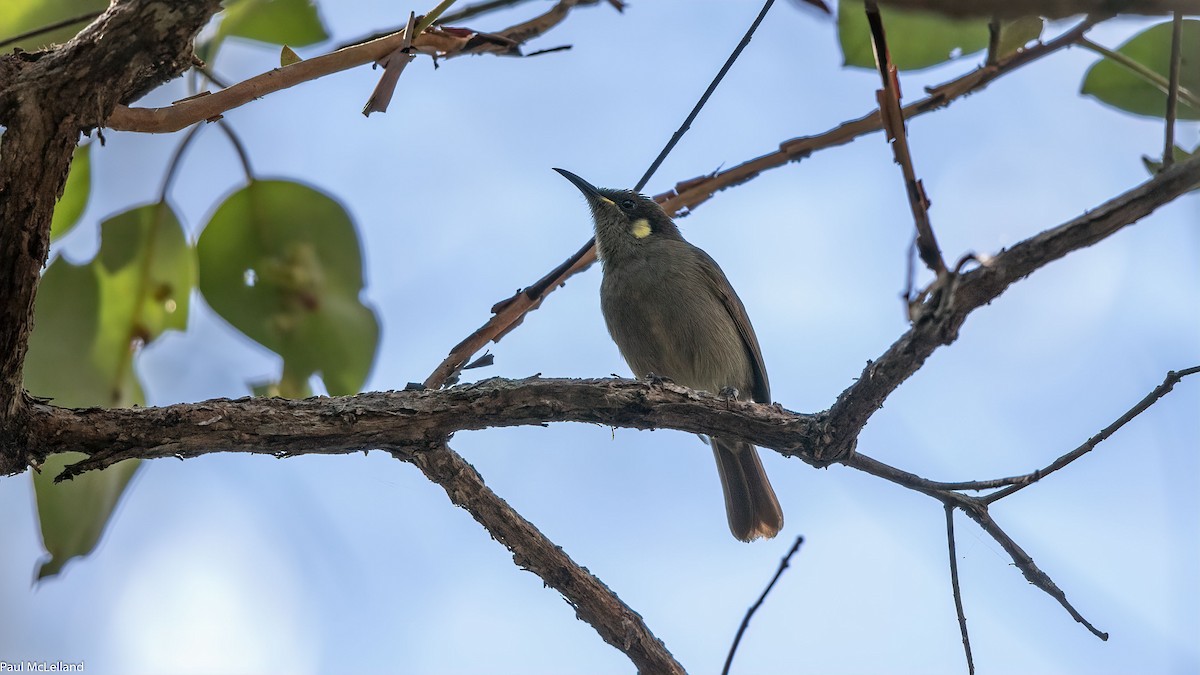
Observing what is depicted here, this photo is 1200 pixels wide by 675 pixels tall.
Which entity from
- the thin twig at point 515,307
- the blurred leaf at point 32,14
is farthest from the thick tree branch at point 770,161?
the blurred leaf at point 32,14

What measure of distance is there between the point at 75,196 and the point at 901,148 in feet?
12.1

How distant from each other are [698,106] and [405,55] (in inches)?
43.0

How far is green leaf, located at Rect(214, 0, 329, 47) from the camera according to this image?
4289mm

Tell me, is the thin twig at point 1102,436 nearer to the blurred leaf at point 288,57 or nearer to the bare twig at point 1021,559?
the bare twig at point 1021,559

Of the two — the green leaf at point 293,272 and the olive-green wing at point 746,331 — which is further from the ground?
the olive-green wing at point 746,331

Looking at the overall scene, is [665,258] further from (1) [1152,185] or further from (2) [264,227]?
(1) [1152,185]

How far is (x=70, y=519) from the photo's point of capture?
3.82 meters

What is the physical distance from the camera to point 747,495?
5.90 metres

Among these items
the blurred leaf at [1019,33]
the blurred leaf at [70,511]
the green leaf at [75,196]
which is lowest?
the blurred leaf at [70,511]

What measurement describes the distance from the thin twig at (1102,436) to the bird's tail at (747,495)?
2575 mm

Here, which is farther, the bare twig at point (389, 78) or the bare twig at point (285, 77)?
the bare twig at point (389, 78)

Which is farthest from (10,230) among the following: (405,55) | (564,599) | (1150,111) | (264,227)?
(1150,111)

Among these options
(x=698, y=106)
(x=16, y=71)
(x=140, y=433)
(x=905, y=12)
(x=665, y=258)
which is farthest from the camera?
(x=665, y=258)

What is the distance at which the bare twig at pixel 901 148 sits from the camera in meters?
2.06
